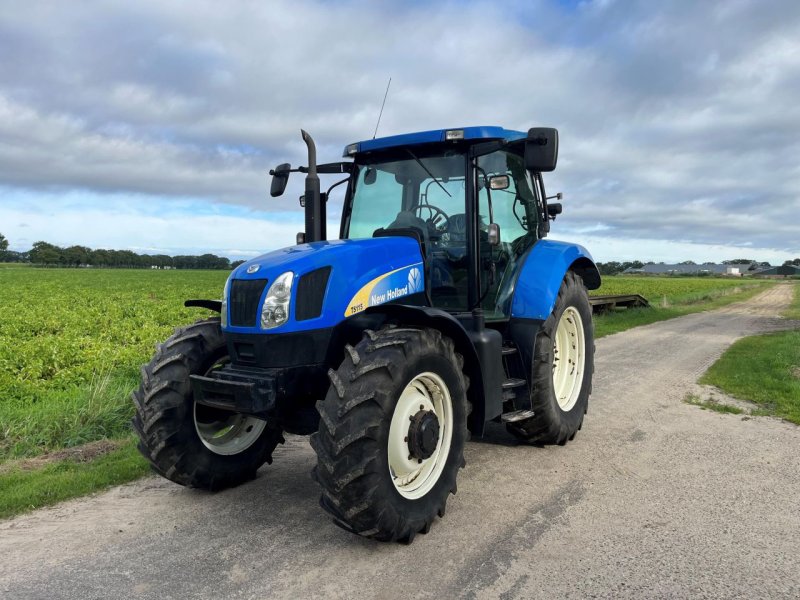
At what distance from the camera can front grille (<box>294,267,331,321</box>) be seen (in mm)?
3441

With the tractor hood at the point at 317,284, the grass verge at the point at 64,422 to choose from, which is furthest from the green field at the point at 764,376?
the grass verge at the point at 64,422

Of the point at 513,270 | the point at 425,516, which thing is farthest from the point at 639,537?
the point at 513,270

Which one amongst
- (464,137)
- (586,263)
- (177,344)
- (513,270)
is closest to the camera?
(177,344)

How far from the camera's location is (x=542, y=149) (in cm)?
404

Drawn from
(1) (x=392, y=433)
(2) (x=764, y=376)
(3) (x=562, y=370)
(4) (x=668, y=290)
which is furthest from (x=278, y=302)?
(4) (x=668, y=290)

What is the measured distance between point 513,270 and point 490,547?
2.37 metres

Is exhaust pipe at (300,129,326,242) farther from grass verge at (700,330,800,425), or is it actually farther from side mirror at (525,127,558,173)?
grass verge at (700,330,800,425)

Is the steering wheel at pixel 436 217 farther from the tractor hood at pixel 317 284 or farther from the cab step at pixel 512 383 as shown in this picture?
the cab step at pixel 512 383

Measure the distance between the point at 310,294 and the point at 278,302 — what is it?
0.61 feet

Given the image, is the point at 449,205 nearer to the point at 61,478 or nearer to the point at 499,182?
the point at 499,182

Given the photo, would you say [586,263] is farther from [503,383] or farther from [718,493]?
[718,493]

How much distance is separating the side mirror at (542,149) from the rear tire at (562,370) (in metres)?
1.30

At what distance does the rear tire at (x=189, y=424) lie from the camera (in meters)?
3.74

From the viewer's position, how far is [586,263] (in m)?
5.83
